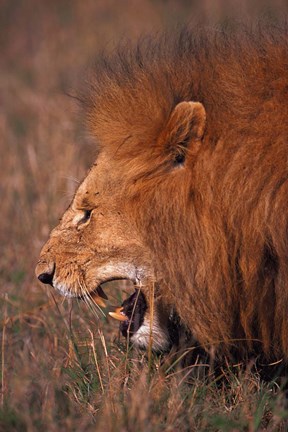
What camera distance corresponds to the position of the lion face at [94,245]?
118 inches

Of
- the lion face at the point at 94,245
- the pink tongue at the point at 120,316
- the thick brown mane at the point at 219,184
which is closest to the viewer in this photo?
the thick brown mane at the point at 219,184

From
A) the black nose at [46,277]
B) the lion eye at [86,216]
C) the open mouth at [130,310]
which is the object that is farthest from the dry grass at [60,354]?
the lion eye at [86,216]

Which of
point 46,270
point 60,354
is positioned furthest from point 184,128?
point 60,354

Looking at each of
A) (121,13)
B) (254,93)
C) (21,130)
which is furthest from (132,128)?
(121,13)

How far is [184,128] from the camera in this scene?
9.26 feet

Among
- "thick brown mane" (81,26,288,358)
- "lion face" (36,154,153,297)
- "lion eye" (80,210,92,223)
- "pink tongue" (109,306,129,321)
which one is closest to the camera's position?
"thick brown mane" (81,26,288,358)

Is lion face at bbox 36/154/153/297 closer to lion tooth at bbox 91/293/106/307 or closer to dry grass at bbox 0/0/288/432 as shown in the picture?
lion tooth at bbox 91/293/106/307

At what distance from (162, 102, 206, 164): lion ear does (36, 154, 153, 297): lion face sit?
254 mm

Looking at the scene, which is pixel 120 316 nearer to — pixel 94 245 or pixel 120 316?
pixel 120 316

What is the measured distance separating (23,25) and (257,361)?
9209 mm

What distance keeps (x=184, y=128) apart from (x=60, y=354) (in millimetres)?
1456

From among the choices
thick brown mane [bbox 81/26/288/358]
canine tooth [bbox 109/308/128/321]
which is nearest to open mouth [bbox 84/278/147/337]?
canine tooth [bbox 109/308/128/321]

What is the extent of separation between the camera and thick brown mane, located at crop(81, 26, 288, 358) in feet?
9.21

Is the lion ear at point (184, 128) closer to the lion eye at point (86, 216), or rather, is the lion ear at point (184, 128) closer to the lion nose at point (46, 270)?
the lion eye at point (86, 216)
